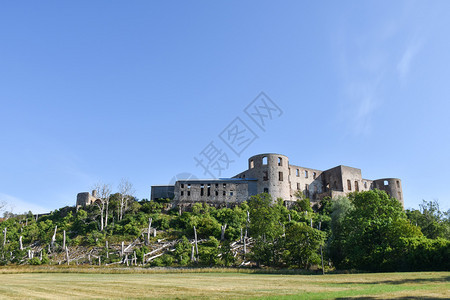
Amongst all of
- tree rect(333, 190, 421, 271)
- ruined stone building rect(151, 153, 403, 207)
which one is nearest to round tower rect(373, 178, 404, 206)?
ruined stone building rect(151, 153, 403, 207)

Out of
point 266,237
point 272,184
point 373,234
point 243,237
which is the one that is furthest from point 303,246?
point 272,184

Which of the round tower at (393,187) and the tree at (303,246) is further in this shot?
the round tower at (393,187)

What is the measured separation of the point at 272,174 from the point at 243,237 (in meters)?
22.9

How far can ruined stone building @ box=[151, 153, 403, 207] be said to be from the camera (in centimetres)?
5944

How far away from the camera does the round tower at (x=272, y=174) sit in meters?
62.1

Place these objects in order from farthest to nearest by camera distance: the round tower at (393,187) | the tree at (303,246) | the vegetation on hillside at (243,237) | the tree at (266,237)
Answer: the round tower at (393,187)
the tree at (266,237)
the tree at (303,246)
the vegetation on hillside at (243,237)

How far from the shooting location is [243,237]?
4191cm

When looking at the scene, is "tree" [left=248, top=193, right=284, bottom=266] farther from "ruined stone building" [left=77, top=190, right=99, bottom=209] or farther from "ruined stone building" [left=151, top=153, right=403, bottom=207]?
"ruined stone building" [left=77, top=190, right=99, bottom=209]

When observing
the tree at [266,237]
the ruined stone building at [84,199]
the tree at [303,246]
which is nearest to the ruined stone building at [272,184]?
the ruined stone building at [84,199]

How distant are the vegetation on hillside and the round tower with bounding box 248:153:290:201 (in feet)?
17.5

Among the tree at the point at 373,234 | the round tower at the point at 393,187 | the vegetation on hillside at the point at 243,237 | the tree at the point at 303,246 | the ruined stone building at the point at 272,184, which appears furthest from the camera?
the round tower at the point at 393,187

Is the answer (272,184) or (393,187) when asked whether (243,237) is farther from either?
(393,187)

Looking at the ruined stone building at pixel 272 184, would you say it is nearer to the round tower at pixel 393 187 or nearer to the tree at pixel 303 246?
the round tower at pixel 393 187

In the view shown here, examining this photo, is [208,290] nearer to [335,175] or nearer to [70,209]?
[70,209]
